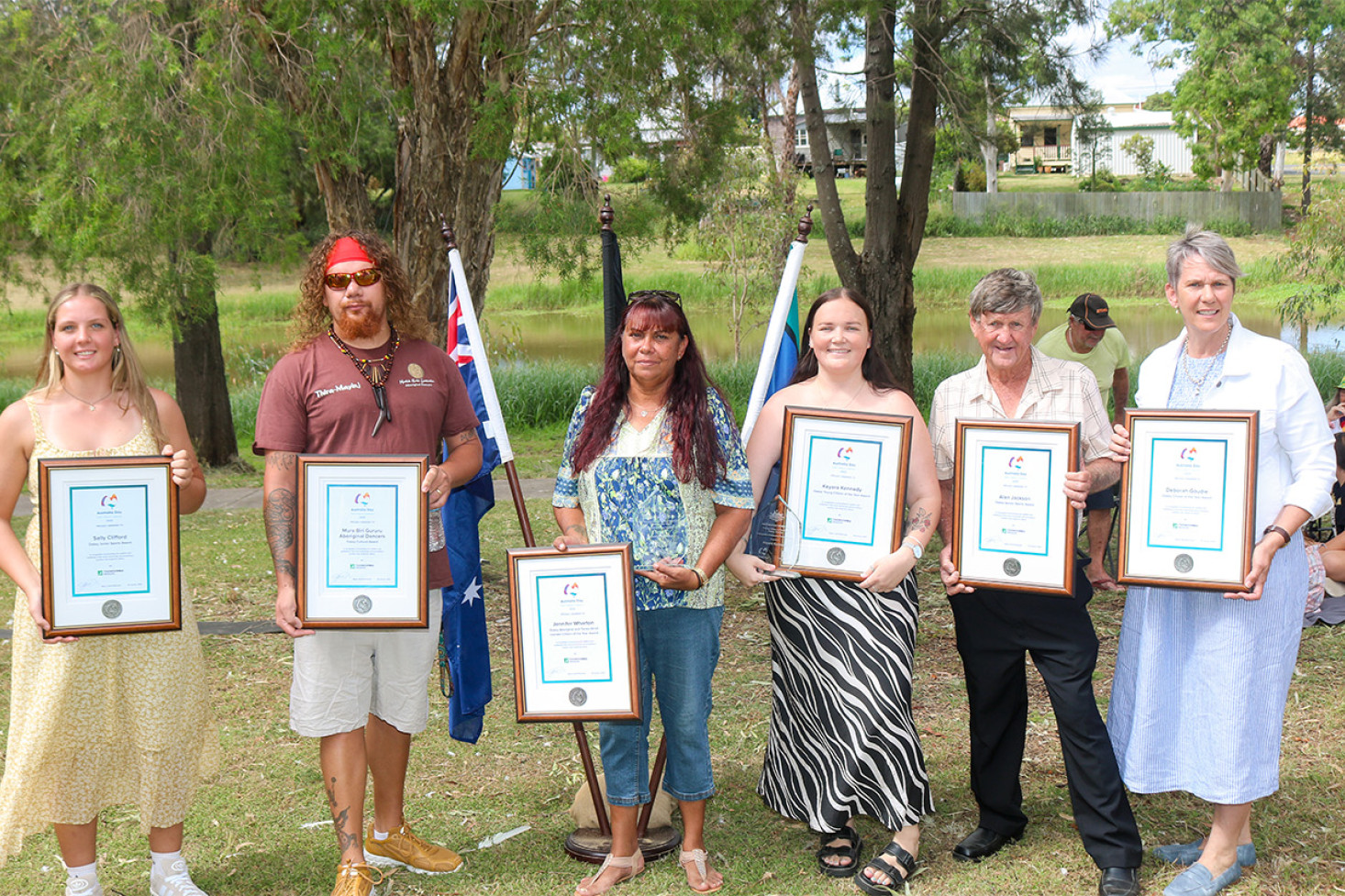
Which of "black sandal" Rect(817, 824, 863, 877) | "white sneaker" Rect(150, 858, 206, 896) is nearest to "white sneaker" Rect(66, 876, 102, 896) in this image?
"white sneaker" Rect(150, 858, 206, 896)

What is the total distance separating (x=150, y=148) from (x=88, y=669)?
13.1ft

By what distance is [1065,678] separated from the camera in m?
3.73

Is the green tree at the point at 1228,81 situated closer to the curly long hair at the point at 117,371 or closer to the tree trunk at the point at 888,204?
the tree trunk at the point at 888,204

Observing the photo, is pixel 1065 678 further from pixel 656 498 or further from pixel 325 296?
pixel 325 296

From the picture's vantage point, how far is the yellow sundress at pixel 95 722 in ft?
11.5

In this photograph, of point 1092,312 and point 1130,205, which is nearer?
point 1092,312

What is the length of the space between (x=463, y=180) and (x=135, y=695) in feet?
14.2

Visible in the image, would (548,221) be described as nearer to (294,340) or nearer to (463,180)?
(463,180)

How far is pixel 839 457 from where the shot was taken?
370 cm

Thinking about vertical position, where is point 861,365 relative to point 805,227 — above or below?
below

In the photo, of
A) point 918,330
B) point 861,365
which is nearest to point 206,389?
point 861,365

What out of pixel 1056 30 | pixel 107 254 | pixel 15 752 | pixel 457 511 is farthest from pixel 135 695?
pixel 1056 30

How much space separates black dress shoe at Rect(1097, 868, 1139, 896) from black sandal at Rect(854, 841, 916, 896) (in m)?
0.58

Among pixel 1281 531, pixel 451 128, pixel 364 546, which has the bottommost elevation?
pixel 364 546
